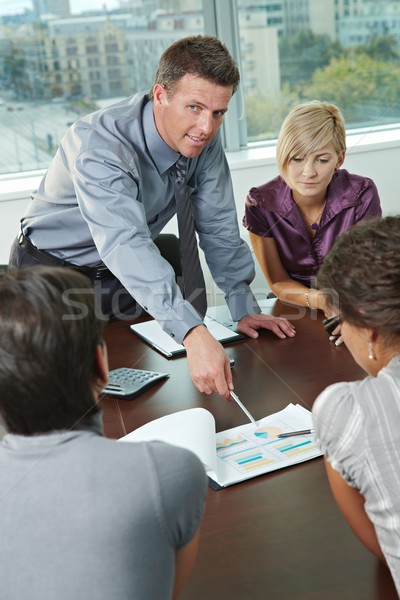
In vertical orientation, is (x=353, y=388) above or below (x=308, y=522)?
above

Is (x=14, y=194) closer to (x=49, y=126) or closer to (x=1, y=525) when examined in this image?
(x=49, y=126)

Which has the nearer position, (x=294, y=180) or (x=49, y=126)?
(x=294, y=180)

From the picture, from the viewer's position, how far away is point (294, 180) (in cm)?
253

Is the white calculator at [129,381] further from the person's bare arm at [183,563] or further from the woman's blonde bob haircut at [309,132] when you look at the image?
the woman's blonde bob haircut at [309,132]

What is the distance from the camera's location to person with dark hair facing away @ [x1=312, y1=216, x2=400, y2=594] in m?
1.01

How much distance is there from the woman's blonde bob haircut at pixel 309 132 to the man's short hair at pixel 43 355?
173 centimetres

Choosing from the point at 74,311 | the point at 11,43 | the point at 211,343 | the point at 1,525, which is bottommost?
the point at 211,343

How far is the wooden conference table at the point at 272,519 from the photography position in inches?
40.5

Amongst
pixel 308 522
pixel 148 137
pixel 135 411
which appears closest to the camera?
pixel 308 522

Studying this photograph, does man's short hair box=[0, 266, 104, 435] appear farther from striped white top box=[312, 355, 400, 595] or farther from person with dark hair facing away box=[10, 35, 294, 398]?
person with dark hair facing away box=[10, 35, 294, 398]

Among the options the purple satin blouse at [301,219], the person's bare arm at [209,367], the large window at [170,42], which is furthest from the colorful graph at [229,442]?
the large window at [170,42]

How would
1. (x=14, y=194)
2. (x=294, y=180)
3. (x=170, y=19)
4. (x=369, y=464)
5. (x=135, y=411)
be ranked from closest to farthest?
1. (x=369, y=464)
2. (x=135, y=411)
3. (x=294, y=180)
4. (x=14, y=194)
5. (x=170, y=19)

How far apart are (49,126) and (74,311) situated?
10.5 feet

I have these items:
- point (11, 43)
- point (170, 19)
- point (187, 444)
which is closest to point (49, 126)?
point (11, 43)
